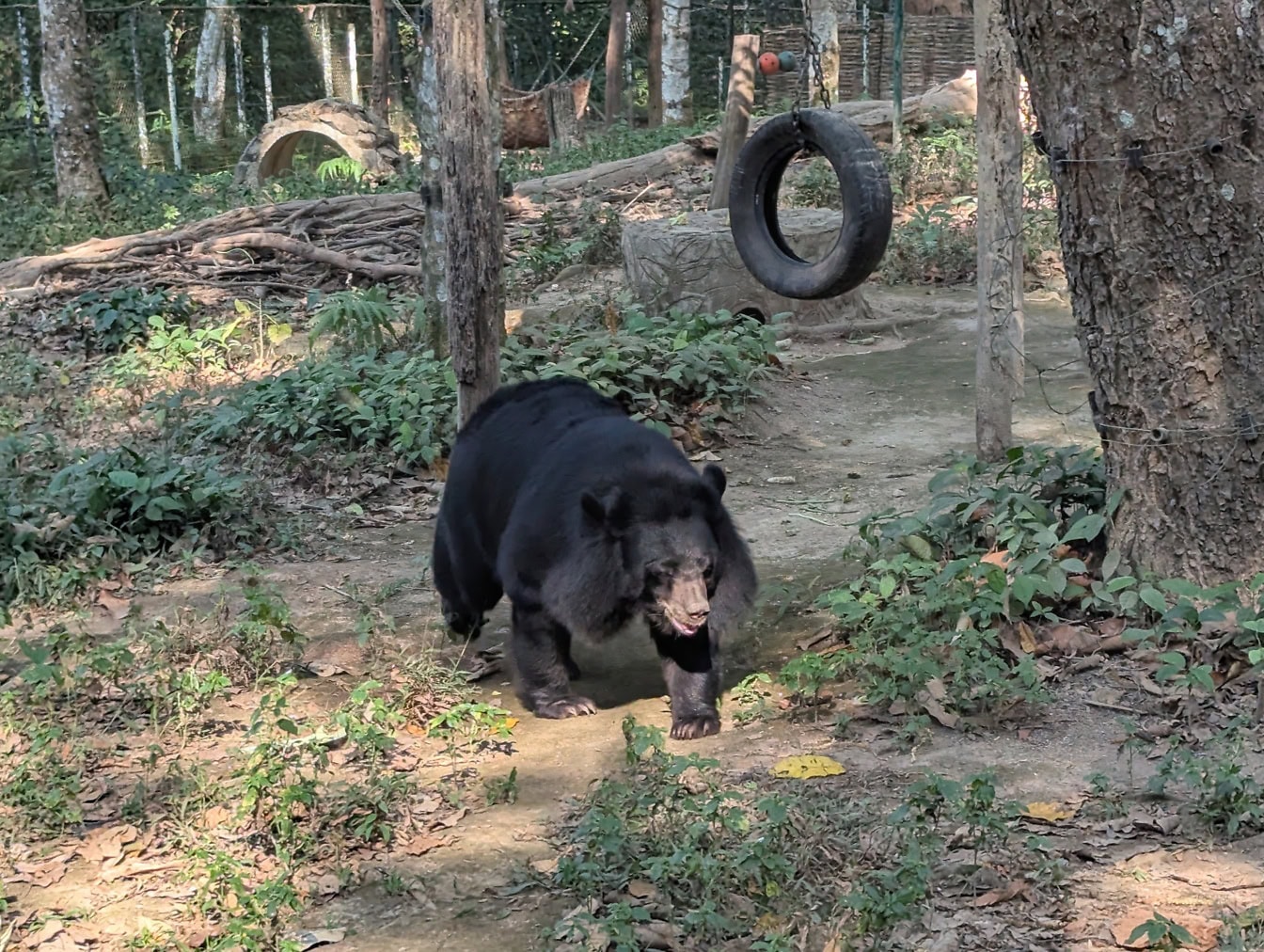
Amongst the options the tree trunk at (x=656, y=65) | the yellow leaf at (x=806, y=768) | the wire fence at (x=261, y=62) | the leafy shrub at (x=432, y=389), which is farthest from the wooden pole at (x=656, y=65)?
the yellow leaf at (x=806, y=768)

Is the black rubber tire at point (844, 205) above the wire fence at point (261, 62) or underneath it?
underneath

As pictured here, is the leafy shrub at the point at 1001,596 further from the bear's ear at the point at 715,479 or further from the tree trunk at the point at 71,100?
the tree trunk at the point at 71,100

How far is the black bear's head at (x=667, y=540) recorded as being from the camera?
4.73m

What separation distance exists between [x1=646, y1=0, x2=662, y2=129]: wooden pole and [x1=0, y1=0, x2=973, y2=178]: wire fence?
74 cm

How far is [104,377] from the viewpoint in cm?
1051

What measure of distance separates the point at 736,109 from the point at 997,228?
4.97m

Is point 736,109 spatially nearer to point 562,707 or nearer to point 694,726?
point 562,707

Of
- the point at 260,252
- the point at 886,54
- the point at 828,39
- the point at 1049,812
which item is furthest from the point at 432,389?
the point at 886,54

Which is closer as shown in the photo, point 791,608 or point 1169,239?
point 1169,239

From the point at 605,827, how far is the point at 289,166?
16.8 metres

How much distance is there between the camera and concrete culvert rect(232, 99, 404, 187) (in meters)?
17.6

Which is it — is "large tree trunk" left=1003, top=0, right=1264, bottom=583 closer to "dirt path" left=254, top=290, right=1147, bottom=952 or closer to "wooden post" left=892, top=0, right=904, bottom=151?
"dirt path" left=254, top=290, right=1147, bottom=952

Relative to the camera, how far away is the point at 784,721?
4.95m

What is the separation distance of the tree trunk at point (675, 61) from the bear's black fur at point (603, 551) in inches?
642
